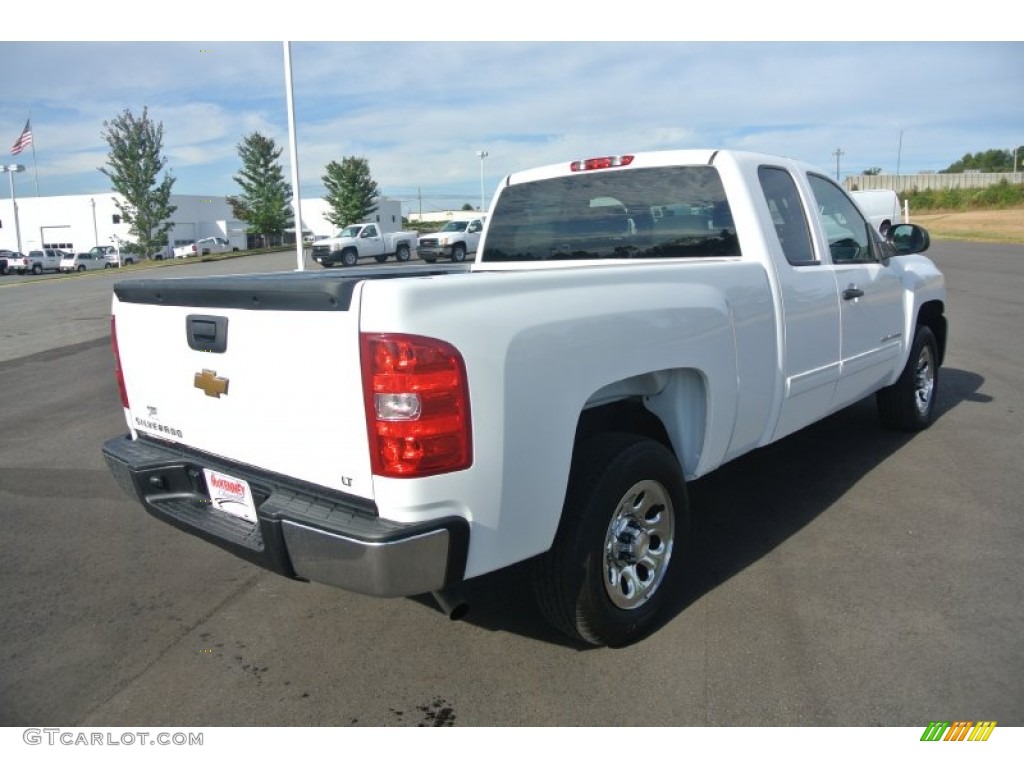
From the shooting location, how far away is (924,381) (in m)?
6.11

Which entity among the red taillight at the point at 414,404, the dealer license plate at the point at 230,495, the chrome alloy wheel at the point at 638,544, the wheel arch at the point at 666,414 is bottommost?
the chrome alloy wheel at the point at 638,544

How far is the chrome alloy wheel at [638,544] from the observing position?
3.06m

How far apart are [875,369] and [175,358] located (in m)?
4.19

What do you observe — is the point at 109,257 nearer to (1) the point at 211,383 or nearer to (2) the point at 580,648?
(1) the point at 211,383

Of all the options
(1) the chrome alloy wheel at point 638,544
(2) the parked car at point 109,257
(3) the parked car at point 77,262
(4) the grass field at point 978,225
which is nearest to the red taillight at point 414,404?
(1) the chrome alloy wheel at point 638,544

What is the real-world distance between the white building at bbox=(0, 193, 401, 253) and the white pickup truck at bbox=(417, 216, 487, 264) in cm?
3662

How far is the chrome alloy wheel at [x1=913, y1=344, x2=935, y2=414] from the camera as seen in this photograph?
591cm

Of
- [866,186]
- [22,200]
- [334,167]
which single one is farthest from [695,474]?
[22,200]

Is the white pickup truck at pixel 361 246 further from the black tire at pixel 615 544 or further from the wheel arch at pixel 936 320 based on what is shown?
the black tire at pixel 615 544

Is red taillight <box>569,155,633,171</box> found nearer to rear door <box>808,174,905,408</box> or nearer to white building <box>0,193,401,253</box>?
rear door <box>808,174,905,408</box>

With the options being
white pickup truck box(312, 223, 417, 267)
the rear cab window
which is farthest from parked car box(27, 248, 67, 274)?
the rear cab window

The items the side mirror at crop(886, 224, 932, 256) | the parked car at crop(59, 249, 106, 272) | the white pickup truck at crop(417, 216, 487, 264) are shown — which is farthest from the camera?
the parked car at crop(59, 249, 106, 272)

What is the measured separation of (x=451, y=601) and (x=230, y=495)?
0.98 meters

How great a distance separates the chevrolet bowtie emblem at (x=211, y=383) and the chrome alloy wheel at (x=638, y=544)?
1.54 m
